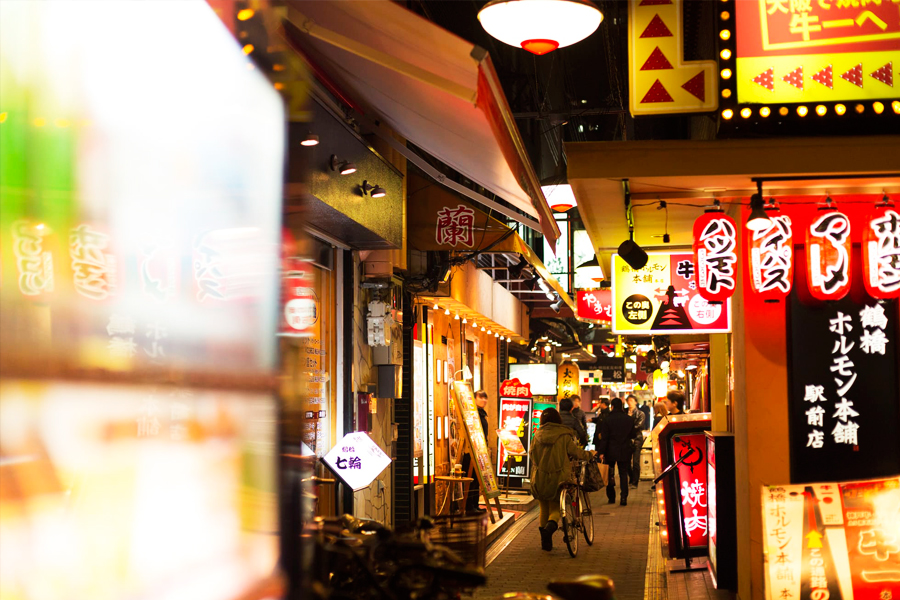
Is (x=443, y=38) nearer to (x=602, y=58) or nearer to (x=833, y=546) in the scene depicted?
(x=833, y=546)

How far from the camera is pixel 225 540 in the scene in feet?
11.2

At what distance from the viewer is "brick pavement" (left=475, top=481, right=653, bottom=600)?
31.1 ft

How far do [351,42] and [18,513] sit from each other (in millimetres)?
2862

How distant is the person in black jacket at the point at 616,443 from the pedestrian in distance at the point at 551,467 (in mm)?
5843

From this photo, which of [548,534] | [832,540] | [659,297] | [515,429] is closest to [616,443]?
[515,429]

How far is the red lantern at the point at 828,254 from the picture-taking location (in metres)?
6.62

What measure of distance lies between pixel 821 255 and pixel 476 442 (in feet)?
27.7

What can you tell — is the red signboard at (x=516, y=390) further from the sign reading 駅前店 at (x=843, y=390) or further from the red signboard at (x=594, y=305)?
the sign reading 駅前店 at (x=843, y=390)

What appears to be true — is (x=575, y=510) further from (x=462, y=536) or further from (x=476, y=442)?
(x=462, y=536)

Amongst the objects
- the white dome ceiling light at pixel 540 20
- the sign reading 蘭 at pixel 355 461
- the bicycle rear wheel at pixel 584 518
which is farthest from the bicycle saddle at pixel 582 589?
the bicycle rear wheel at pixel 584 518

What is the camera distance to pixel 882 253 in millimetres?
6488

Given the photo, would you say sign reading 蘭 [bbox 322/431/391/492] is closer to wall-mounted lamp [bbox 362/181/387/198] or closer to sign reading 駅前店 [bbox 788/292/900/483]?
wall-mounted lamp [bbox 362/181/387/198]

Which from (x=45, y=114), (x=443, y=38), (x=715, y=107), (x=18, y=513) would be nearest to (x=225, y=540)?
(x=18, y=513)

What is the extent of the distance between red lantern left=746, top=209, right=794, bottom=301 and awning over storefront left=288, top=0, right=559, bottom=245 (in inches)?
77.9
